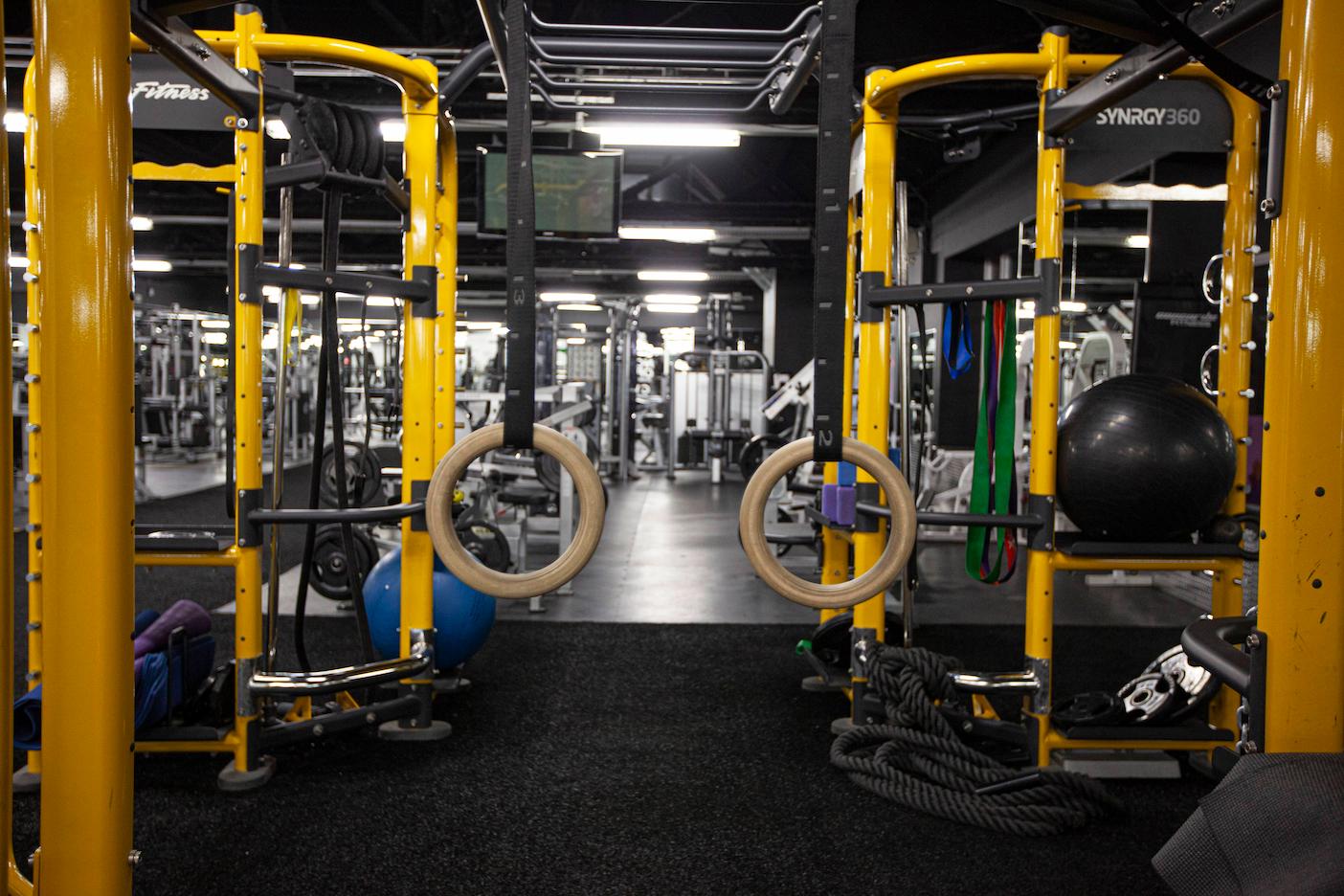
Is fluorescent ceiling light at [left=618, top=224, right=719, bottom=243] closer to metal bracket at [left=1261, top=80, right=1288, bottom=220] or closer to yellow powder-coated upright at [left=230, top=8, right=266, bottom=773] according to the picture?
yellow powder-coated upright at [left=230, top=8, right=266, bottom=773]

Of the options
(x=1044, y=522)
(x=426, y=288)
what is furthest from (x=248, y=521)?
(x=1044, y=522)

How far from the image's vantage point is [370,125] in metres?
2.81

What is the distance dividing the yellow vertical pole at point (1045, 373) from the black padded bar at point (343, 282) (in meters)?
1.79

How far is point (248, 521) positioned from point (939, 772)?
200cm

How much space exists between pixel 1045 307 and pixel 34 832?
9.62 feet

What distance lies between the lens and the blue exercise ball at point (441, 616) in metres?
3.45

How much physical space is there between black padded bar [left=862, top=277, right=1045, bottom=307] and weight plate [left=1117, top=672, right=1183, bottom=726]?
1247 millimetres

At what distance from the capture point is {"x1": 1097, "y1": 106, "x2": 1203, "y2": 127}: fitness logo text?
2.75 metres

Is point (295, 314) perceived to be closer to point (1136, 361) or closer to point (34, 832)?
point (34, 832)

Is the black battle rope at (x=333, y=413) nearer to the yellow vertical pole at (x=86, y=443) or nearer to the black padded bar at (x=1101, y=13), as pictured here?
the yellow vertical pole at (x=86, y=443)

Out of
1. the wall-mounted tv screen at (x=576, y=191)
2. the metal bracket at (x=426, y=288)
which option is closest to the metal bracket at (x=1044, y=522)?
the metal bracket at (x=426, y=288)

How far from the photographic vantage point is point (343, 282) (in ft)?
8.86

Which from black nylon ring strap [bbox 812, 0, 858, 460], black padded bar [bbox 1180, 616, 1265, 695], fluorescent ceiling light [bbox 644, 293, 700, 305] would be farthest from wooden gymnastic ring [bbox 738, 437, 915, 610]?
fluorescent ceiling light [bbox 644, 293, 700, 305]

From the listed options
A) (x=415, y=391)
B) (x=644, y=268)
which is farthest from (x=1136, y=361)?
(x=644, y=268)
